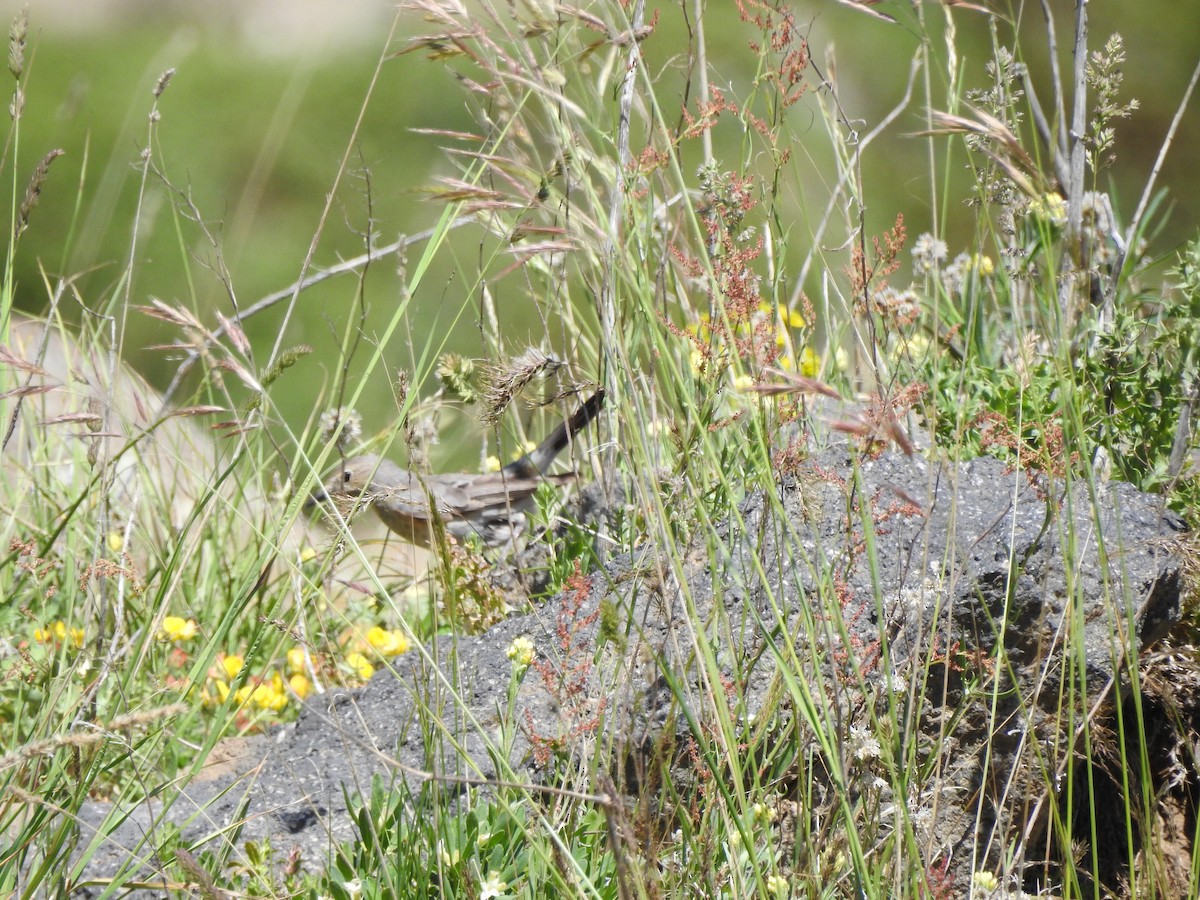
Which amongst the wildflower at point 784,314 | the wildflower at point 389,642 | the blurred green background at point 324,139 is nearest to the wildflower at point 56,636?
the wildflower at point 389,642

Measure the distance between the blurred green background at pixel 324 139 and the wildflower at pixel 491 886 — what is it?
4229mm

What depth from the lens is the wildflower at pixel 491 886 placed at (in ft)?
5.90

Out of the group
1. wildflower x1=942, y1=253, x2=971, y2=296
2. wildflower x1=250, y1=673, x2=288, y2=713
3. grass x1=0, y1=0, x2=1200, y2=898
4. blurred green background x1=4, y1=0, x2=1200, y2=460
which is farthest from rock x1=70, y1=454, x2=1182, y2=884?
blurred green background x1=4, y1=0, x2=1200, y2=460

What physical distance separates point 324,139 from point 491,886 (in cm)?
626

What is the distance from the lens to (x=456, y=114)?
6.97m

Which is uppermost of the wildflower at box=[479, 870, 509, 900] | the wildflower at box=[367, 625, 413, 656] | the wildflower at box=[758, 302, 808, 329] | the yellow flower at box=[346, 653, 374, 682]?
the wildflower at box=[758, 302, 808, 329]

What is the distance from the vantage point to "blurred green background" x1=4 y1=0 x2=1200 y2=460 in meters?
6.33

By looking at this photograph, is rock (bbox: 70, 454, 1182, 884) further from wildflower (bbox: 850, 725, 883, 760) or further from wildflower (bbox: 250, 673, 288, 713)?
wildflower (bbox: 250, 673, 288, 713)

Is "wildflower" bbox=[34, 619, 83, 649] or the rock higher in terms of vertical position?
the rock

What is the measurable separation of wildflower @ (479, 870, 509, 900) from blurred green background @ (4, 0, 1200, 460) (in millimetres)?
4229

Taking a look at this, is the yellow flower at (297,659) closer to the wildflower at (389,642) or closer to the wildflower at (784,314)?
the wildflower at (389,642)

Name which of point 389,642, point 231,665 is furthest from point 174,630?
point 389,642

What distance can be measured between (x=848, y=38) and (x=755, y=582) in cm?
559

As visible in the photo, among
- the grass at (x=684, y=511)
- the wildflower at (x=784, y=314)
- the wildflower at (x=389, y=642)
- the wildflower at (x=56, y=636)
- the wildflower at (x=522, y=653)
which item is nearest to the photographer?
the grass at (x=684, y=511)
